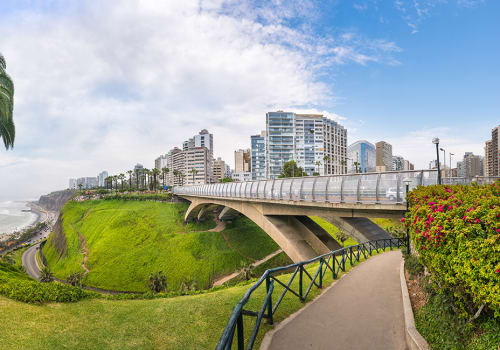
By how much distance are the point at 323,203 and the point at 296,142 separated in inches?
3647

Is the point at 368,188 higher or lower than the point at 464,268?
higher

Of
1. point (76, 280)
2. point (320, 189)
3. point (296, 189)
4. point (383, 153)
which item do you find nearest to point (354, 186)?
point (320, 189)

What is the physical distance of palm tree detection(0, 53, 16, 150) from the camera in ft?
41.7

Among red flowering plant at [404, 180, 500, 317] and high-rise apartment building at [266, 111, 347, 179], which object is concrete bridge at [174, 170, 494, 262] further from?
high-rise apartment building at [266, 111, 347, 179]

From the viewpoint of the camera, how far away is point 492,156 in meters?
81.0

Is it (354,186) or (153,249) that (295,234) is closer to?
(354,186)

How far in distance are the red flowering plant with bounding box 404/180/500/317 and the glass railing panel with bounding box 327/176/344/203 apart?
8715 mm

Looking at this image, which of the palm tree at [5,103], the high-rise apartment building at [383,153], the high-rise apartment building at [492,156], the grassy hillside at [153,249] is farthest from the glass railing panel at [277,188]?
the high-rise apartment building at [383,153]

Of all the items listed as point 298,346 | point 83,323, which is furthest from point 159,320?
point 298,346

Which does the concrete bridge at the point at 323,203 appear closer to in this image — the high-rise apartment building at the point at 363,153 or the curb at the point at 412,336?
the curb at the point at 412,336

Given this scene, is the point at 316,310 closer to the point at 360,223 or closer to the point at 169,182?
the point at 360,223

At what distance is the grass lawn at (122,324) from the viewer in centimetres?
536

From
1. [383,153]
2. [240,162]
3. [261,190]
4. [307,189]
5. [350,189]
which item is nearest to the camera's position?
[350,189]

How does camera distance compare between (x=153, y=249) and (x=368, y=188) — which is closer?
(x=368, y=188)
